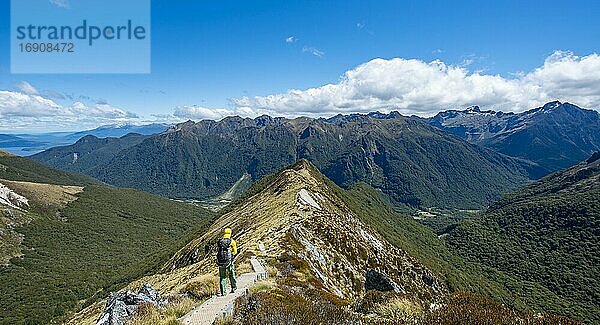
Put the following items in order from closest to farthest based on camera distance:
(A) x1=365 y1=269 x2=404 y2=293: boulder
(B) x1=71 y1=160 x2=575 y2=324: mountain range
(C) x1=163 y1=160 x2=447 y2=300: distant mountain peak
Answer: (B) x1=71 y1=160 x2=575 y2=324: mountain range < (A) x1=365 y1=269 x2=404 y2=293: boulder < (C) x1=163 y1=160 x2=447 y2=300: distant mountain peak

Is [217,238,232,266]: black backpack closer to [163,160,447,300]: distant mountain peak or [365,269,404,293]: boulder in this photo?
[163,160,447,300]: distant mountain peak

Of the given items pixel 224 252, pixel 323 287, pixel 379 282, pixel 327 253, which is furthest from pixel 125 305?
pixel 327 253

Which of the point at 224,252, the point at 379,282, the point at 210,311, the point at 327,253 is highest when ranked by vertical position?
the point at 224,252

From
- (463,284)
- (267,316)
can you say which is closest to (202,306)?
(267,316)

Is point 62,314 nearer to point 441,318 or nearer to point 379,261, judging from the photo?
point 379,261

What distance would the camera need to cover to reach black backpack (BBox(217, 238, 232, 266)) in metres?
25.2

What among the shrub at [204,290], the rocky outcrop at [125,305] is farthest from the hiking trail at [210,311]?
the rocky outcrop at [125,305]

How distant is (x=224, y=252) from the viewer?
2536 centimetres

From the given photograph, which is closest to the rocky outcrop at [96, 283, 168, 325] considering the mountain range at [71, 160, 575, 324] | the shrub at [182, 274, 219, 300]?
the mountain range at [71, 160, 575, 324]

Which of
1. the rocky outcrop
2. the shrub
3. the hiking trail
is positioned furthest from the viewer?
the shrub

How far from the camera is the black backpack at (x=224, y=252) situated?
2517 centimetres

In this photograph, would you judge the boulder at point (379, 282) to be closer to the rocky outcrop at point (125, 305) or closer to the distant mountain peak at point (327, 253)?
the distant mountain peak at point (327, 253)

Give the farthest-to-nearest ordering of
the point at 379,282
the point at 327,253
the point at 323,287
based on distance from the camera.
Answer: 1. the point at 327,253
2. the point at 379,282
3. the point at 323,287

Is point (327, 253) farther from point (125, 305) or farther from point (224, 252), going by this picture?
point (224, 252)
